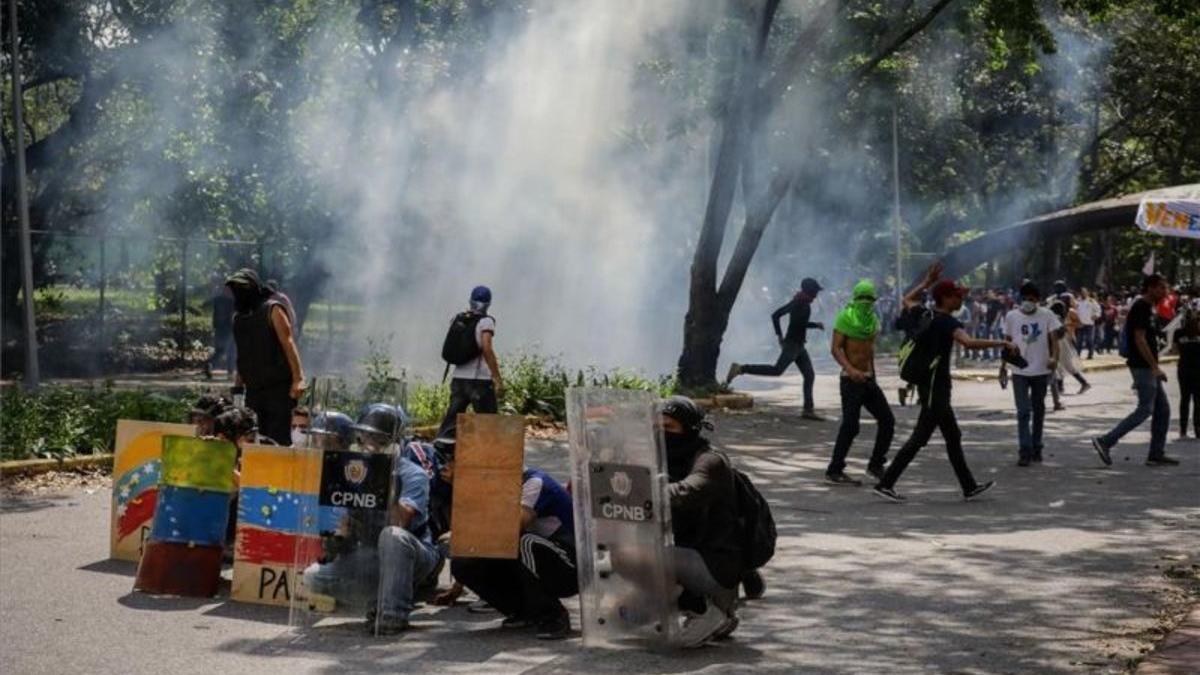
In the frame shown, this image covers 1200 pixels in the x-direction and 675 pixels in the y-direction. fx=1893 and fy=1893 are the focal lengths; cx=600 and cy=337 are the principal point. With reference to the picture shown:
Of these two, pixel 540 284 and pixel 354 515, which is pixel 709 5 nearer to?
pixel 540 284

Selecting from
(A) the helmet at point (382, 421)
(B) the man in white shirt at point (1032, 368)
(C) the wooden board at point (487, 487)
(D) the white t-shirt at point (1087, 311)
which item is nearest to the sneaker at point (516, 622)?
(C) the wooden board at point (487, 487)

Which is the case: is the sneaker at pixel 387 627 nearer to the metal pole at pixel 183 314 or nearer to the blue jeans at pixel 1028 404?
the blue jeans at pixel 1028 404

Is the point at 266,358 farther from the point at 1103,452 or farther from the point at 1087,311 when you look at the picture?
the point at 1087,311

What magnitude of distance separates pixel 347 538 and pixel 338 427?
515 millimetres

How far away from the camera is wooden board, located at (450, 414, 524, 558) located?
27.3 feet

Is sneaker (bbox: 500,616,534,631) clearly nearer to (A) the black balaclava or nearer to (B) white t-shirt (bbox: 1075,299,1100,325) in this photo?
(A) the black balaclava

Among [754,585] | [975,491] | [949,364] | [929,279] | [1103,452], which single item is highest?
[929,279]

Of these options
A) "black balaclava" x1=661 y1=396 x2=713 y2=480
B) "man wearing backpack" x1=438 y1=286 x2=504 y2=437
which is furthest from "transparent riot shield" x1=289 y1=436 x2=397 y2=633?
"man wearing backpack" x1=438 y1=286 x2=504 y2=437

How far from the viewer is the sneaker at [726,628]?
323 inches

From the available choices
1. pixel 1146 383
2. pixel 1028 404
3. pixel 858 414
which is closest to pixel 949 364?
pixel 858 414

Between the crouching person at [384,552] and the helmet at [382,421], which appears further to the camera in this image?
the helmet at [382,421]

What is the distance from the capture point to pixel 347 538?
8680 mm

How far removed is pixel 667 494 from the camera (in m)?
7.89

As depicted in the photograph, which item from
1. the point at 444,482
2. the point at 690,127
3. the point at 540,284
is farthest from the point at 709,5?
the point at 444,482
